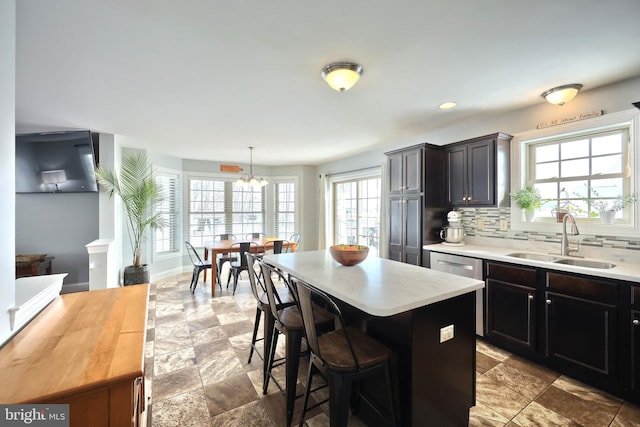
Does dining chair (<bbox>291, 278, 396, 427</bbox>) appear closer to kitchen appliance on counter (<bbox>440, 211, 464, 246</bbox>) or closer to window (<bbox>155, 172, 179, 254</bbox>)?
kitchen appliance on counter (<bbox>440, 211, 464, 246</bbox>)

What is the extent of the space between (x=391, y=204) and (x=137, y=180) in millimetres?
3844

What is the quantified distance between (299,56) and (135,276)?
12.9 ft

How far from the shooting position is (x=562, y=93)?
2.42m

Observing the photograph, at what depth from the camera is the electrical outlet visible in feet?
4.90

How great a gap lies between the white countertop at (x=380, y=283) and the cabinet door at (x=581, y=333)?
114 centimetres

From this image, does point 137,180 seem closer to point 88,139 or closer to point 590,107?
point 88,139

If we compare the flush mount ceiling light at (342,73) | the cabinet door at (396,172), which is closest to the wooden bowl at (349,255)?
the flush mount ceiling light at (342,73)

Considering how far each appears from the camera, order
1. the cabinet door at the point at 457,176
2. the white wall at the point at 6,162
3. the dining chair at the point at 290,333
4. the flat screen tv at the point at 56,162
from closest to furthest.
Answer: the white wall at the point at 6,162 < the dining chair at the point at 290,333 < the cabinet door at the point at 457,176 < the flat screen tv at the point at 56,162

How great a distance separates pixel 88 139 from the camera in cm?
362

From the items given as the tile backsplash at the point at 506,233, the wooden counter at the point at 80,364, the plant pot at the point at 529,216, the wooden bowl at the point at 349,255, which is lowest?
→ the wooden counter at the point at 80,364

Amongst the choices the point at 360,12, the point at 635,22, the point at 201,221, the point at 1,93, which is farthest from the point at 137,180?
the point at 635,22

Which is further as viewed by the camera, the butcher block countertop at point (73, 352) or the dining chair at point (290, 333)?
the dining chair at point (290, 333)

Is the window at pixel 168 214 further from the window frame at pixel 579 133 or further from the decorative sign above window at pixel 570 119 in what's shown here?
the decorative sign above window at pixel 570 119

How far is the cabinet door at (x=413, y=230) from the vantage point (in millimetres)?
3375
